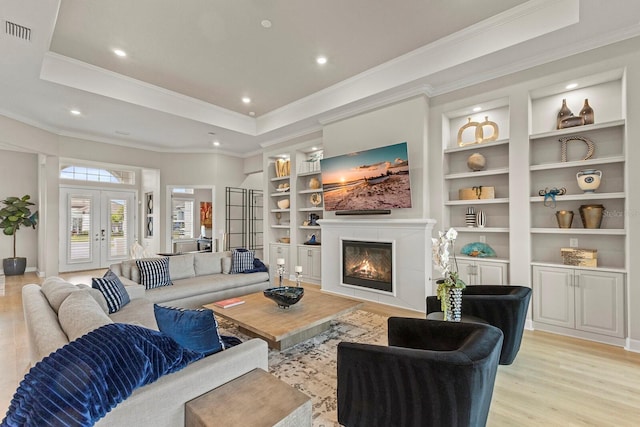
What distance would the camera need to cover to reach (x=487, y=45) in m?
3.43

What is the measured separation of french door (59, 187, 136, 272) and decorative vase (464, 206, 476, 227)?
8.78m

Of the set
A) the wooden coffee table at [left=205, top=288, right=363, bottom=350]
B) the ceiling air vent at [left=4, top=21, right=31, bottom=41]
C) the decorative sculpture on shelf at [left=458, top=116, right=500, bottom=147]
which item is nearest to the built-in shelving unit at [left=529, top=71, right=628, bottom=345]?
the decorative sculpture on shelf at [left=458, top=116, right=500, bottom=147]

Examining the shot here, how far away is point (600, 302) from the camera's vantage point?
3.18m

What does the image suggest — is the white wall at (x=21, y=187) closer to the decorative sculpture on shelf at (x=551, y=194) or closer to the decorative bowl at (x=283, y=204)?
the decorative bowl at (x=283, y=204)

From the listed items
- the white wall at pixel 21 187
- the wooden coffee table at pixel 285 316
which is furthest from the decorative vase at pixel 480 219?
the white wall at pixel 21 187

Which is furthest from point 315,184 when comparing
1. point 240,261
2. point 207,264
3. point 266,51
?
point 266,51

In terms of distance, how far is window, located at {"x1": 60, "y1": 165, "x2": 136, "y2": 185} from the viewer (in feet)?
25.1

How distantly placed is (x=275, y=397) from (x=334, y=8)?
349 cm

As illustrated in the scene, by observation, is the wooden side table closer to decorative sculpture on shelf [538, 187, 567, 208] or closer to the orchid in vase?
the orchid in vase

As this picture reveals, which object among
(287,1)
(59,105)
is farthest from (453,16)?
(59,105)

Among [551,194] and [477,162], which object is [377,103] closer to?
[477,162]

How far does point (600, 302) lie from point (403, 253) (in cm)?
222

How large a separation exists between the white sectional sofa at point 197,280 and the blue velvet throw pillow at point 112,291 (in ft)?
1.19

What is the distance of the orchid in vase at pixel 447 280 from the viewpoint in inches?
83.0
